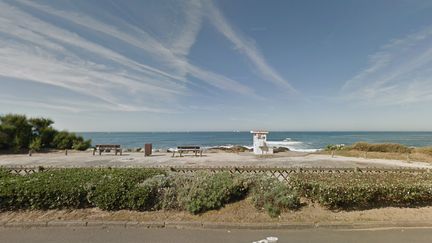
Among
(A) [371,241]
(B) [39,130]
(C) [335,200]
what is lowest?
(A) [371,241]

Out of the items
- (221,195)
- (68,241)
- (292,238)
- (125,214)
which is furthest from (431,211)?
(68,241)

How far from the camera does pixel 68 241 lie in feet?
13.2

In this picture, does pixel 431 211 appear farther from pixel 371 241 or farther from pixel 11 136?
pixel 11 136

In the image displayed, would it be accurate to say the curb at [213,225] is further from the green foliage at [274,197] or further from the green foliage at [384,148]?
the green foliage at [384,148]

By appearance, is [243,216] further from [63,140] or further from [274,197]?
[63,140]

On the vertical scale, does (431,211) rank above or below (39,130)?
below

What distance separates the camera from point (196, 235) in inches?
166

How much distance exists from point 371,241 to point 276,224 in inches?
64.0

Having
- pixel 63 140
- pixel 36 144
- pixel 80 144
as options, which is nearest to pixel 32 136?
pixel 36 144

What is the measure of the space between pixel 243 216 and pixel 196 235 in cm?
116

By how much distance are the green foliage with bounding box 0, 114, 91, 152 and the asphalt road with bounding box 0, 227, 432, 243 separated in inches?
878

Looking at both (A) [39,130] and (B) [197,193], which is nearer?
(B) [197,193]

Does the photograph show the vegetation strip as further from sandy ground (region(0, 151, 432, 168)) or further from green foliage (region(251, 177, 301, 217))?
sandy ground (region(0, 151, 432, 168))

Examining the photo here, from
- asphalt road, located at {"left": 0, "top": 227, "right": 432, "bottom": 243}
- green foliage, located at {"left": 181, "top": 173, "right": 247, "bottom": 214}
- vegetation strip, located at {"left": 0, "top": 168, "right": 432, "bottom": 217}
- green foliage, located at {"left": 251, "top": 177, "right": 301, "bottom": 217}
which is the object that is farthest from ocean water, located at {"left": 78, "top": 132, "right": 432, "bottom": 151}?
asphalt road, located at {"left": 0, "top": 227, "right": 432, "bottom": 243}
